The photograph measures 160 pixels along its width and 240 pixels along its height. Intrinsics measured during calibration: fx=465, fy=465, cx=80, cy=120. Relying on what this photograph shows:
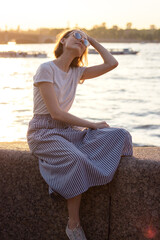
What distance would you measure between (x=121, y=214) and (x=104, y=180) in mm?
259

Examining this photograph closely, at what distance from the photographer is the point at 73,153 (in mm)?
2525

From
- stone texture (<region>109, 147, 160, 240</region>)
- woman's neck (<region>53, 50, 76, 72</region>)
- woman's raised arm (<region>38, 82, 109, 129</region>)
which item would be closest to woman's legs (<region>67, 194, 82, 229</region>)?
stone texture (<region>109, 147, 160, 240</region>)

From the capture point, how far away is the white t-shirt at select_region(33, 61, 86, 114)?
279cm

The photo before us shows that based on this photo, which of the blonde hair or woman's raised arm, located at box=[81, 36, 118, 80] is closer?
the blonde hair

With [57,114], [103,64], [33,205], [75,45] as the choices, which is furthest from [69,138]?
[103,64]

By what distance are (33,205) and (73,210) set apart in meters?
0.33

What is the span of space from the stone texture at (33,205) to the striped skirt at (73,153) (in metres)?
0.12

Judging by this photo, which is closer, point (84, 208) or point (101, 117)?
point (84, 208)

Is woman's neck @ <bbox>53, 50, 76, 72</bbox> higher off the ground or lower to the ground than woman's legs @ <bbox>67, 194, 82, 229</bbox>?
higher

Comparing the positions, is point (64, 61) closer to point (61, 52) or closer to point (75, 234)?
point (61, 52)

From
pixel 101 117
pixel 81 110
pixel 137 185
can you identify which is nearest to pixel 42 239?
pixel 137 185

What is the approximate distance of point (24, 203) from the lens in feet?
9.21

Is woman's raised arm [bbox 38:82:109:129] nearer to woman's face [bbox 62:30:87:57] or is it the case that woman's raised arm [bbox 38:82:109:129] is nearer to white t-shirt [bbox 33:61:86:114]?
white t-shirt [bbox 33:61:86:114]

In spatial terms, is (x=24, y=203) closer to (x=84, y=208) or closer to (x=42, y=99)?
(x=84, y=208)
